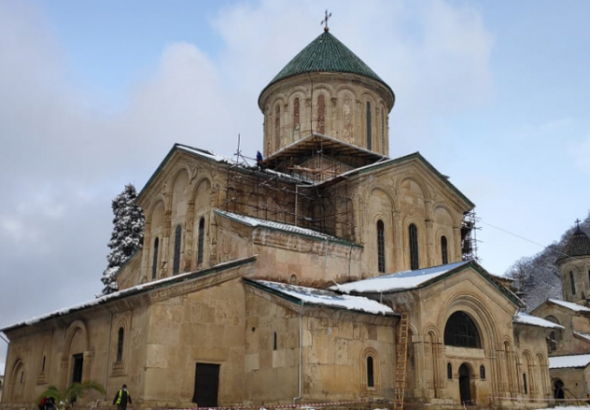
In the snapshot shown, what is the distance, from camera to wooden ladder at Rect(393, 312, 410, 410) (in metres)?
17.6

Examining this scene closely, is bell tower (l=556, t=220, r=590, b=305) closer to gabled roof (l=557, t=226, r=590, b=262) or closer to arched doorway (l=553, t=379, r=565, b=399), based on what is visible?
gabled roof (l=557, t=226, r=590, b=262)

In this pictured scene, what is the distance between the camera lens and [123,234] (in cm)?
3659

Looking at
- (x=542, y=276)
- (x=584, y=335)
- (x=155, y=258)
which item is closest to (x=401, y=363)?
(x=155, y=258)

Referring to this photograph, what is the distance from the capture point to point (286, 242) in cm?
2030

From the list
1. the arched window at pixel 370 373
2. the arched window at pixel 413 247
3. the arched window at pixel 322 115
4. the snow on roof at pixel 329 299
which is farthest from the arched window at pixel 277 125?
the arched window at pixel 370 373

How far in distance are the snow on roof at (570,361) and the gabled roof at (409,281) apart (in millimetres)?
15310

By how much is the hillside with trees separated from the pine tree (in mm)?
53090

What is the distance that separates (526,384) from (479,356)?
11.1ft

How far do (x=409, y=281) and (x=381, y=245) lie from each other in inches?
157

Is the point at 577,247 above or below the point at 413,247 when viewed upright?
above

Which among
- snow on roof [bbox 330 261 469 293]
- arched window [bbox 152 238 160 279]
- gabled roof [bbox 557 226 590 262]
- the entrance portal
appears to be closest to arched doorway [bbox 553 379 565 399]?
gabled roof [bbox 557 226 590 262]

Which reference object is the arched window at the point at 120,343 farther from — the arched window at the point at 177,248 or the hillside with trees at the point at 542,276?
the hillside with trees at the point at 542,276

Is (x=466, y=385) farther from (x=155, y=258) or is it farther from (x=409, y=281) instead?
(x=155, y=258)

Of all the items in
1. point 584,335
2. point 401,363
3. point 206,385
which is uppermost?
point 584,335
